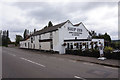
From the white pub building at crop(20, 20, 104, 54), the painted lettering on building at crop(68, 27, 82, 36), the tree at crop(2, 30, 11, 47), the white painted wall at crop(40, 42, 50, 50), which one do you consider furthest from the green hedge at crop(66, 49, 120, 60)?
the tree at crop(2, 30, 11, 47)

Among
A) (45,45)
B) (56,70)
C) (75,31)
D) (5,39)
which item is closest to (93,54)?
(56,70)

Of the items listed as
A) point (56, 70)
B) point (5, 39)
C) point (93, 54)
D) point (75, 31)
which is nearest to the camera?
point (56, 70)

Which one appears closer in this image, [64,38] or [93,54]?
[93,54]

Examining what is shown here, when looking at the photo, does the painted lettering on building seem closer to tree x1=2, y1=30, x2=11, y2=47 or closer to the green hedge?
the green hedge

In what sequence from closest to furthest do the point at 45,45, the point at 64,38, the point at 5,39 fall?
the point at 64,38 → the point at 45,45 → the point at 5,39

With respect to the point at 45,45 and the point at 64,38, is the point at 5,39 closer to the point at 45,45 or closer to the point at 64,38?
the point at 45,45

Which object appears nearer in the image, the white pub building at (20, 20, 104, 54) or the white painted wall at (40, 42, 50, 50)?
the white pub building at (20, 20, 104, 54)

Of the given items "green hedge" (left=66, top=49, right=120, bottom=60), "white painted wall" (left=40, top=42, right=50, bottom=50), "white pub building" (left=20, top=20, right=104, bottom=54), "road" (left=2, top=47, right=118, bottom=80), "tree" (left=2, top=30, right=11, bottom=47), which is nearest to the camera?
"road" (left=2, top=47, right=118, bottom=80)

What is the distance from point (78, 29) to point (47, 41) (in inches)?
338

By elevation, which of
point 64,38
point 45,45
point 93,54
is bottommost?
point 93,54

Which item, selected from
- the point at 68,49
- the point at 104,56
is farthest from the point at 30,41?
the point at 104,56

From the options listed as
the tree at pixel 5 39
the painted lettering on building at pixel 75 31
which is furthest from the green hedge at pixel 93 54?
the tree at pixel 5 39

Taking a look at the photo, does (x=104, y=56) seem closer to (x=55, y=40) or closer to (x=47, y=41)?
(x=55, y=40)

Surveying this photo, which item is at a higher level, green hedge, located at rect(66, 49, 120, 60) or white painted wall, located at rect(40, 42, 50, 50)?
white painted wall, located at rect(40, 42, 50, 50)
